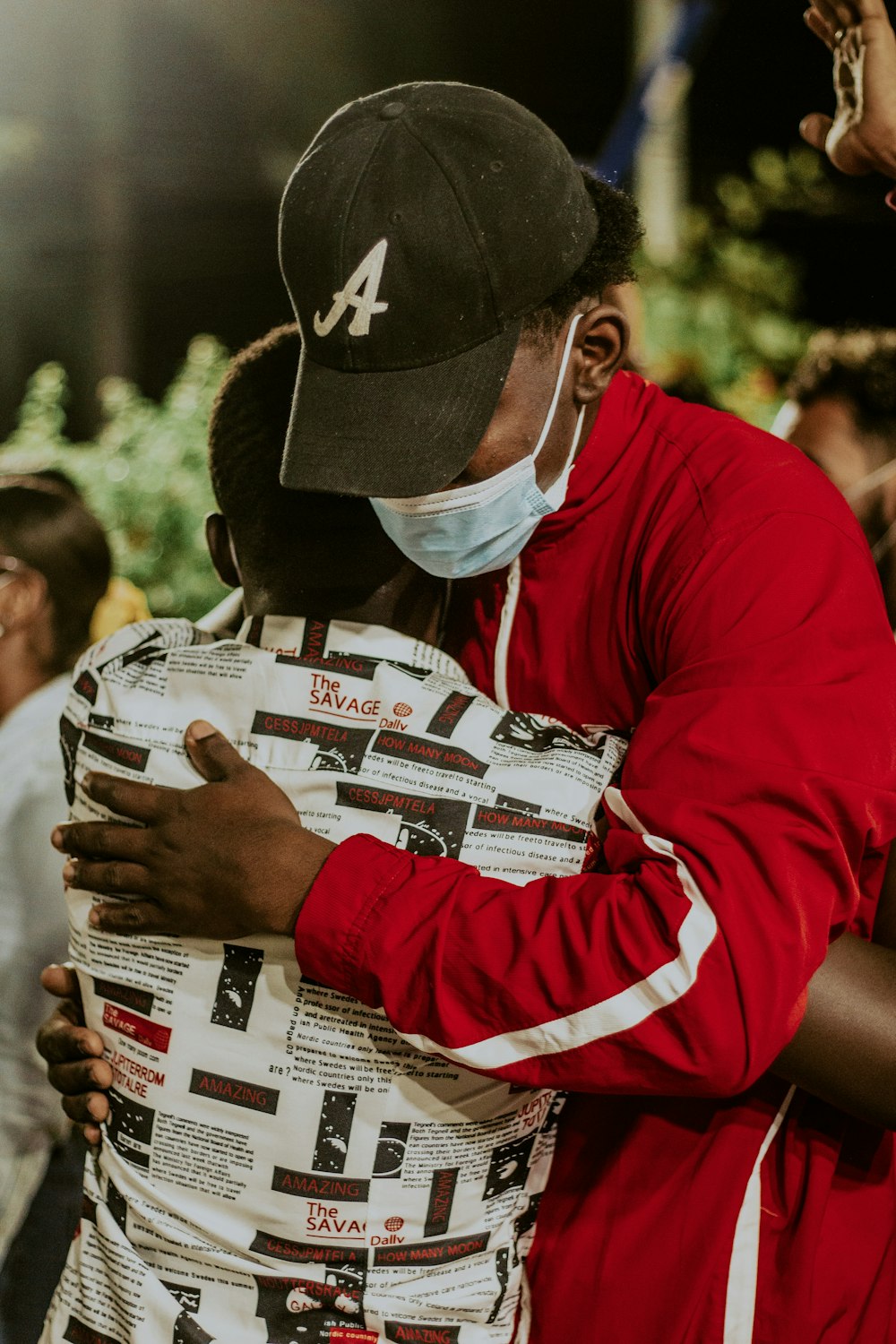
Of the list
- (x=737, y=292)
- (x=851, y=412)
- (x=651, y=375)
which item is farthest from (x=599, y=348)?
(x=737, y=292)

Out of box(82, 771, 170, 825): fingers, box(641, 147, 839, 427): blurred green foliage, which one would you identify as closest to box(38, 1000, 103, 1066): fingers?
box(82, 771, 170, 825): fingers

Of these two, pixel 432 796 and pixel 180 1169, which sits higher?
pixel 432 796

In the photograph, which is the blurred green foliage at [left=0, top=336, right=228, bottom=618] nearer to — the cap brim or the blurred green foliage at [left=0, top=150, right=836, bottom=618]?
the blurred green foliage at [left=0, top=150, right=836, bottom=618]

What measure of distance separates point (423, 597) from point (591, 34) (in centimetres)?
409

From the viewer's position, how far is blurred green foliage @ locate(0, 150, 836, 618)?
3754 millimetres

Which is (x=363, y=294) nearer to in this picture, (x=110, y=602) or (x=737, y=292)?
(x=110, y=602)

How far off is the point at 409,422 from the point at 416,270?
17 centimetres

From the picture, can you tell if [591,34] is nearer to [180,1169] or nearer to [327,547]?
[327,547]

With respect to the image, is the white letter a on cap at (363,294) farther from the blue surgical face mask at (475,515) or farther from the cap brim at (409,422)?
the blue surgical face mask at (475,515)

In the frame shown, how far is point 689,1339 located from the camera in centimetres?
139

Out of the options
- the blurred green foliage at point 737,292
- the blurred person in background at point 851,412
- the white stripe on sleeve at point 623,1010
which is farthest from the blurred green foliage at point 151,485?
the blurred green foliage at point 737,292

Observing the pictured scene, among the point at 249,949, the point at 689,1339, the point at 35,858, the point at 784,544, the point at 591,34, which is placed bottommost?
the point at 35,858

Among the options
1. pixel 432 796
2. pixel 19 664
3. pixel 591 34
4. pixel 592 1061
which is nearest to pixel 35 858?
pixel 19 664

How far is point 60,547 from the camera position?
2.84 metres
